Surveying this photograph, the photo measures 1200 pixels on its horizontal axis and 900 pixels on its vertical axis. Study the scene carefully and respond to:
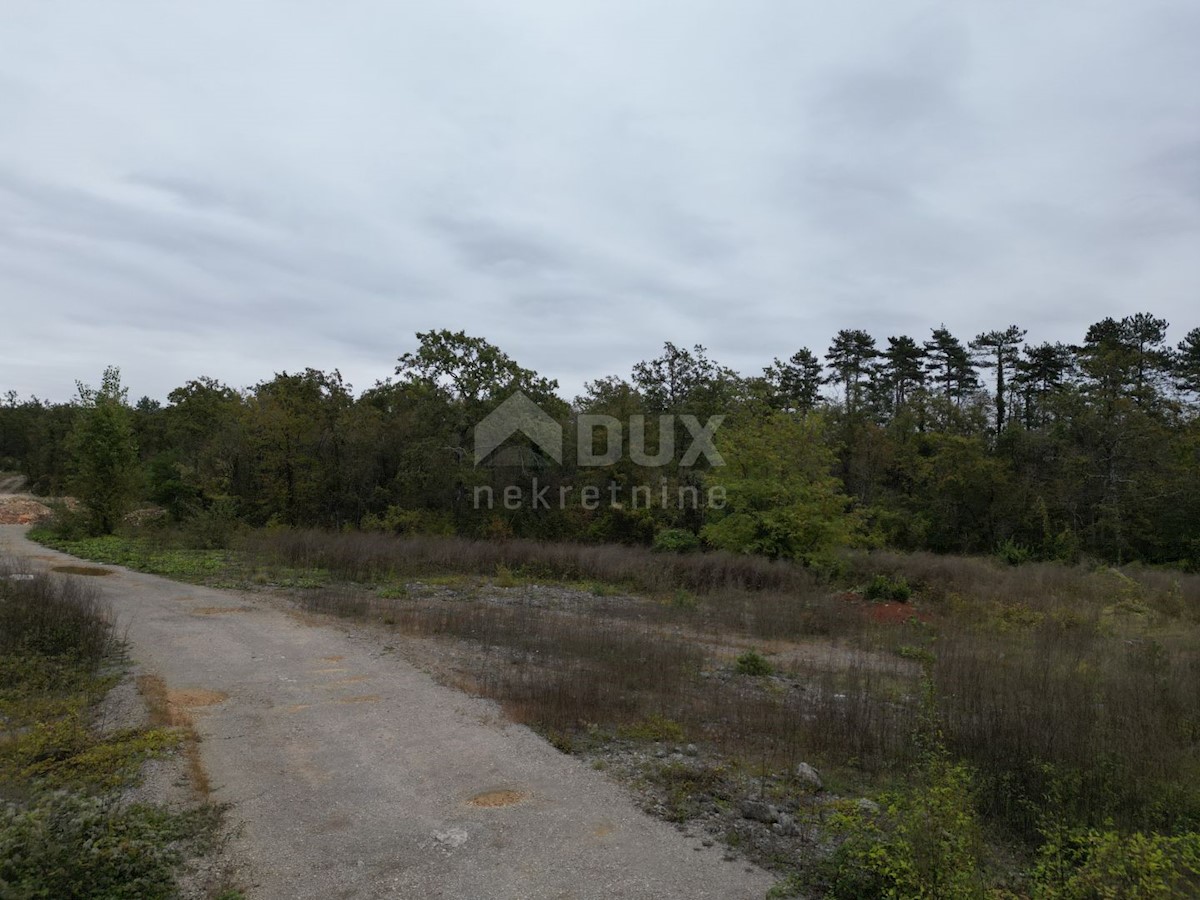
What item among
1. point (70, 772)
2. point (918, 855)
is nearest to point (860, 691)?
point (918, 855)

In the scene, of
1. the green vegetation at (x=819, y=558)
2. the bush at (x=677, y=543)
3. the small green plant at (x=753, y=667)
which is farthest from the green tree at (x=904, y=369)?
the small green plant at (x=753, y=667)

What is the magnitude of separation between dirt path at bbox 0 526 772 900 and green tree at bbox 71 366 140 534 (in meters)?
17.4

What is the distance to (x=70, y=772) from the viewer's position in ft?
17.2

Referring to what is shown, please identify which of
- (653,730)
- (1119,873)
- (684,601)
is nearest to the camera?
(1119,873)

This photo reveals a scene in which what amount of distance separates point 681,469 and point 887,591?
515 inches

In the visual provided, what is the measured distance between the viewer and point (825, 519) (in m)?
20.8

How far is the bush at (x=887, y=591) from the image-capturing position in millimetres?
17156

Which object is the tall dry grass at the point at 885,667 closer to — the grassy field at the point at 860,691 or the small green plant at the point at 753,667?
the grassy field at the point at 860,691

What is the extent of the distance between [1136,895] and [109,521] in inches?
1109

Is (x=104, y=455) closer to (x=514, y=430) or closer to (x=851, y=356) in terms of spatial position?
(x=514, y=430)

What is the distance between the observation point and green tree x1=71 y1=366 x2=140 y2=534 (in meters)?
22.5

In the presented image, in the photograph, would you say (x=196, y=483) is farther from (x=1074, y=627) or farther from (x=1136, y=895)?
(x=1136, y=895)

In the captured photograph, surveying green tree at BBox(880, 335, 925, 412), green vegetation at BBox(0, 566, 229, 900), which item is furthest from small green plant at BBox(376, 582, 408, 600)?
green tree at BBox(880, 335, 925, 412)

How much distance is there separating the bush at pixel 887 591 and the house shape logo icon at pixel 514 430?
1471 cm
